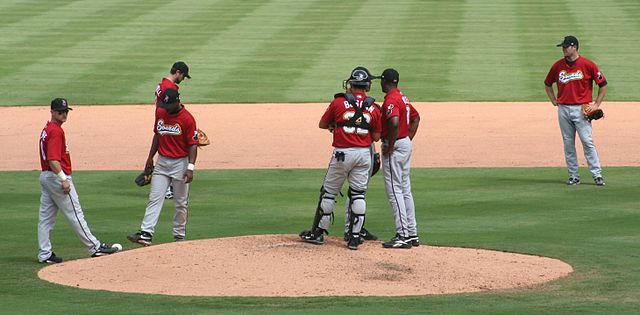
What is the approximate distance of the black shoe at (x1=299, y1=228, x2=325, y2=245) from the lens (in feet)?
41.3

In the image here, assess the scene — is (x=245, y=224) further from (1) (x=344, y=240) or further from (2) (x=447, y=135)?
(2) (x=447, y=135)

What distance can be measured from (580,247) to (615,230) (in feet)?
3.96

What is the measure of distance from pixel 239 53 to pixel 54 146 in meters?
24.0

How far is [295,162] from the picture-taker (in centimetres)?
2106

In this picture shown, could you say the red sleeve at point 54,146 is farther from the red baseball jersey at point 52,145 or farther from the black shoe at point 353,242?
the black shoe at point 353,242

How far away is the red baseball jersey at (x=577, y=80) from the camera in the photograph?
59.3ft

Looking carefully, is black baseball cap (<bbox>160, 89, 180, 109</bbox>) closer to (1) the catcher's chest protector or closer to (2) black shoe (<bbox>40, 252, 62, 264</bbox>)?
(1) the catcher's chest protector

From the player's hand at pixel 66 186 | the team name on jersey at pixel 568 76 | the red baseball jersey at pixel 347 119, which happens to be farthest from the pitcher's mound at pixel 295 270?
the team name on jersey at pixel 568 76

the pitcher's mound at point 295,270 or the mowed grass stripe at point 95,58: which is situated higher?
the pitcher's mound at point 295,270

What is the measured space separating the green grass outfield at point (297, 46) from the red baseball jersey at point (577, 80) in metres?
11.2

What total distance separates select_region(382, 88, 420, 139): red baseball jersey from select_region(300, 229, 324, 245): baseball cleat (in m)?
1.25

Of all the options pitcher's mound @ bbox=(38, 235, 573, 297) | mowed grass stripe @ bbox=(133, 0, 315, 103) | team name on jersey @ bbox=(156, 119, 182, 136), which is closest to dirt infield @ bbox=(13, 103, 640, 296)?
pitcher's mound @ bbox=(38, 235, 573, 297)


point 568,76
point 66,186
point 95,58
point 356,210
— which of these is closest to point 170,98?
point 66,186

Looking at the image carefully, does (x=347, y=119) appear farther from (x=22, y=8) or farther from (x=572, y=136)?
(x=22, y=8)
